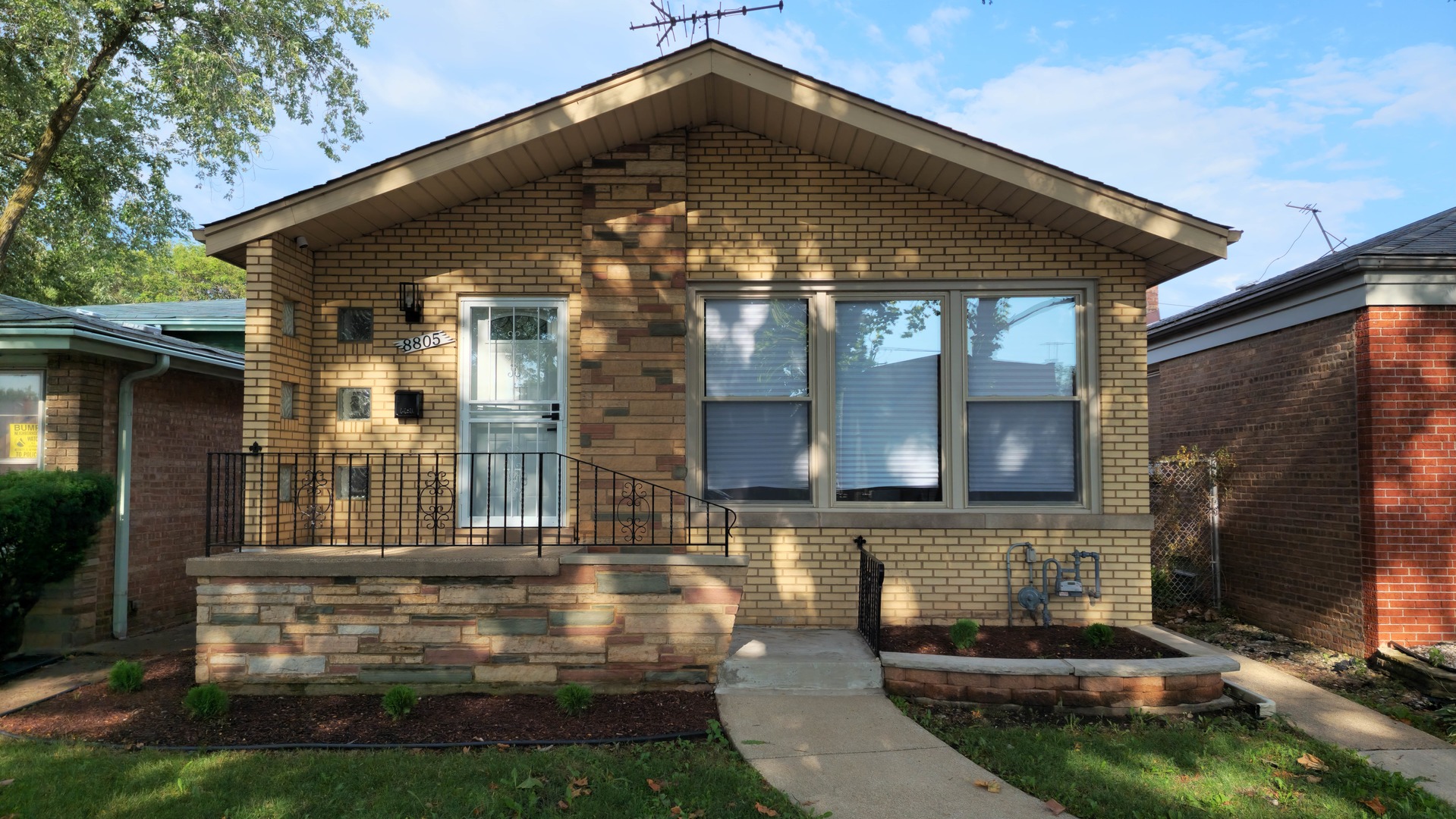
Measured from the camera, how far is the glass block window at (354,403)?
22.1 feet

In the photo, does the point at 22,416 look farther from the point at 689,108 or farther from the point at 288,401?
the point at 689,108

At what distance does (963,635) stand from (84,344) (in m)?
7.60

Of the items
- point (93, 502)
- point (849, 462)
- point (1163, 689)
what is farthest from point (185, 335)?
point (1163, 689)

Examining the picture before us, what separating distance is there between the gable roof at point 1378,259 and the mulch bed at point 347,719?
20.5ft

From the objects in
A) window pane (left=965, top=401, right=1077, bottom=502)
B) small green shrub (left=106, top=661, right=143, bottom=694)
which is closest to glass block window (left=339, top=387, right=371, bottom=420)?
small green shrub (left=106, top=661, right=143, bottom=694)

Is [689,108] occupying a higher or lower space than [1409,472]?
higher

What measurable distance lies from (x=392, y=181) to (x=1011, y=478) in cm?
565

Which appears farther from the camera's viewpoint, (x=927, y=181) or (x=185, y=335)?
(x=185, y=335)

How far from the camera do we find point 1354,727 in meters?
5.01

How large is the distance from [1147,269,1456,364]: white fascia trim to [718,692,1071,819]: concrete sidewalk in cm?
524

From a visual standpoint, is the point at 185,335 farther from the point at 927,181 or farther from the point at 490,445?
the point at 927,181

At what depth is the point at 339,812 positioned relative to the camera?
3.59m

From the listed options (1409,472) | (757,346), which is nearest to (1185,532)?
Result: (1409,472)

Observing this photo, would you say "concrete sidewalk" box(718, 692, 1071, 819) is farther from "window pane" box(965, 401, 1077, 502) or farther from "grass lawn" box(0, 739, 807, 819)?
"window pane" box(965, 401, 1077, 502)
